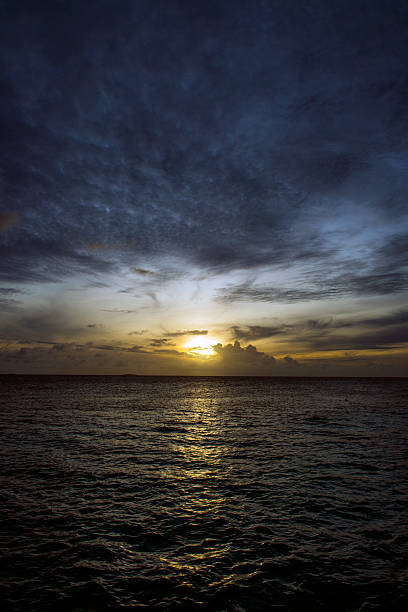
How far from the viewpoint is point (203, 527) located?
1195 centimetres

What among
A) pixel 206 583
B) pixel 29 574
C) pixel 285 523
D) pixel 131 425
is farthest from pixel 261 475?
pixel 131 425

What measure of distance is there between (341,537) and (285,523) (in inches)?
74.1

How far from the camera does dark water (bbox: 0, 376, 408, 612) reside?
849 centimetres

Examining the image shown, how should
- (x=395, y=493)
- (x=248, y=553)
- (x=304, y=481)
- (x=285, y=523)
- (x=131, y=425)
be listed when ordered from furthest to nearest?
1. (x=131, y=425)
2. (x=304, y=481)
3. (x=395, y=493)
4. (x=285, y=523)
5. (x=248, y=553)

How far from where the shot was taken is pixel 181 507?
13695 mm

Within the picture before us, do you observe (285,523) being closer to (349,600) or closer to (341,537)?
(341,537)

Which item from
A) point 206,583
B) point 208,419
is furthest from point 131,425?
point 206,583

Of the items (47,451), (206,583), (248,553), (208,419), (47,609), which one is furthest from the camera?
(208,419)

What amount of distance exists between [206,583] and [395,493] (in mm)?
10735

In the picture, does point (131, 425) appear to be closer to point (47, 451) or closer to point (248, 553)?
point (47, 451)

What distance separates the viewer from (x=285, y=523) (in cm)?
1232

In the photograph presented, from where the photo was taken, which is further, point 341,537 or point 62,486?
point 62,486

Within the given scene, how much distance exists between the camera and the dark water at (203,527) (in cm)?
849

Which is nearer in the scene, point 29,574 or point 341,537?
point 29,574
